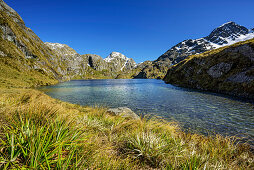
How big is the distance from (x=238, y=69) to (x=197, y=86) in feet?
40.9

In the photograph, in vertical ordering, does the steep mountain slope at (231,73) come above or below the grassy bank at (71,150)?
above

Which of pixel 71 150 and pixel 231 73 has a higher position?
pixel 231 73

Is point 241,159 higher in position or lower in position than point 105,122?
lower

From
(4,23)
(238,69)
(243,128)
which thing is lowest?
(243,128)

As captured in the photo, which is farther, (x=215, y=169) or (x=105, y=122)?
(x=105, y=122)

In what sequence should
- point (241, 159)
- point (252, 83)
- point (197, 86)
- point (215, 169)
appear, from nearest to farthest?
1. point (215, 169)
2. point (241, 159)
3. point (252, 83)
4. point (197, 86)

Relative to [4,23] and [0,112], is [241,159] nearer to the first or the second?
[0,112]

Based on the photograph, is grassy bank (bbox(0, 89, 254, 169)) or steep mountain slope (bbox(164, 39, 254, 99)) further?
steep mountain slope (bbox(164, 39, 254, 99))

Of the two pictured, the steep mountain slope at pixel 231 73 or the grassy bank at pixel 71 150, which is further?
the steep mountain slope at pixel 231 73

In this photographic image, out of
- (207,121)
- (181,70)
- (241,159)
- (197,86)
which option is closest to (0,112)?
(241,159)

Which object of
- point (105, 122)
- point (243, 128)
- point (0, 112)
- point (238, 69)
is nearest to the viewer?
point (0, 112)

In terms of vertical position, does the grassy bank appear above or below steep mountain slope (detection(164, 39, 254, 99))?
below

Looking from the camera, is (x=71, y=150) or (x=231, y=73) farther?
(x=231, y=73)

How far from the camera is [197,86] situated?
38688mm
